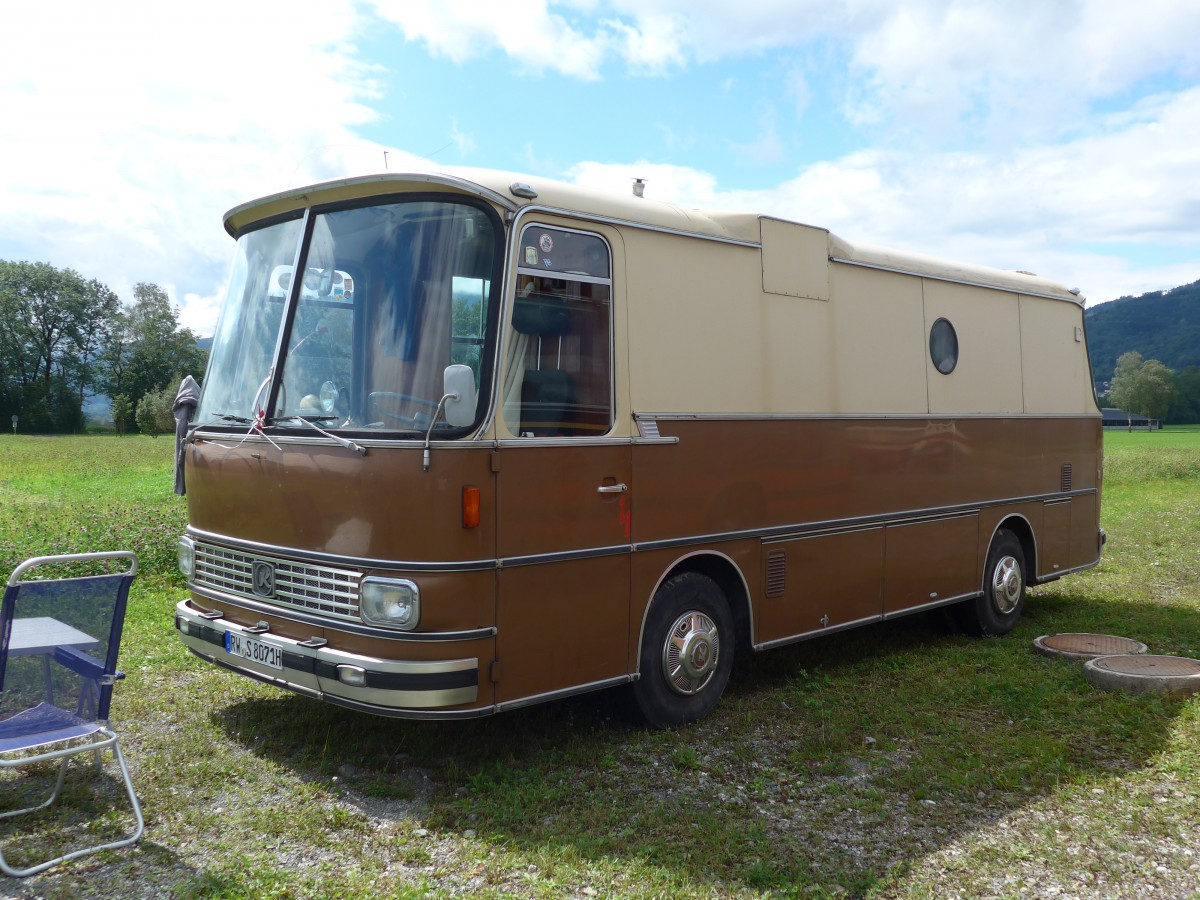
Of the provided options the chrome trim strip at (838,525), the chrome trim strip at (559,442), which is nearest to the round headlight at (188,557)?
the chrome trim strip at (559,442)

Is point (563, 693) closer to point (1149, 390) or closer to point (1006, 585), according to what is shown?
point (1006, 585)

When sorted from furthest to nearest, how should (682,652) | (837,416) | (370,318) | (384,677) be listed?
(837,416)
(682,652)
(370,318)
(384,677)

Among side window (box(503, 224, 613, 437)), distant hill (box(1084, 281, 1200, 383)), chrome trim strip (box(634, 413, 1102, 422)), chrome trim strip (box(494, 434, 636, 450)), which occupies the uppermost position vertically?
distant hill (box(1084, 281, 1200, 383))

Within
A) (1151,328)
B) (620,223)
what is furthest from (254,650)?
(1151,328)

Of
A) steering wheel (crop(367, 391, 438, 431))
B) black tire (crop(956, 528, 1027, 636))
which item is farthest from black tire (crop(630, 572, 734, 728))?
black tire (crop(956, 528, 1027, 636))

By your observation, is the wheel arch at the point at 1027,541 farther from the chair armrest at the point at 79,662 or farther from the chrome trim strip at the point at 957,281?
the chair armrest at the point at 79,662

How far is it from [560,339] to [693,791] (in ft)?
8.29

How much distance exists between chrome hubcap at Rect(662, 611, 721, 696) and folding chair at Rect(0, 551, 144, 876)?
3012 mm

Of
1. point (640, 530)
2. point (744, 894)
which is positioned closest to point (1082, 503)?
point (640, 530)

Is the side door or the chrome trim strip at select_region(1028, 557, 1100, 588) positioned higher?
the side door

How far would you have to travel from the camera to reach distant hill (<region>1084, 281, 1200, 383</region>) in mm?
154375

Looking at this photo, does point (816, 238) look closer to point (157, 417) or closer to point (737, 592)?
point (737, 592)

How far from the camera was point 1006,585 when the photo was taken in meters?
9.55

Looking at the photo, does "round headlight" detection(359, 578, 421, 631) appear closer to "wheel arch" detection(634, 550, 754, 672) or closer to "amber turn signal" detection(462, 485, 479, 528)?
"amber turn signal" detection(462, 485, 479, 528)
